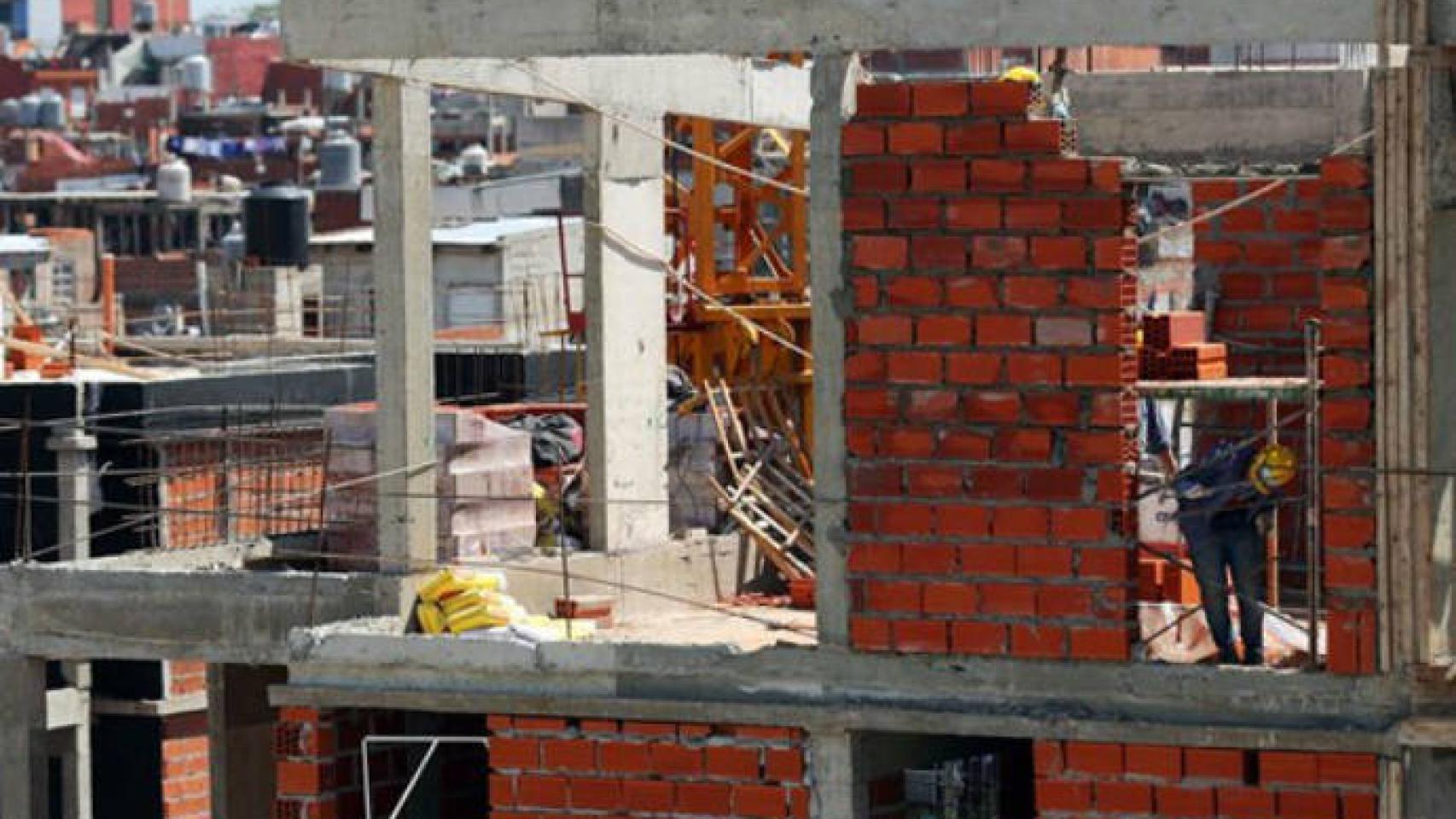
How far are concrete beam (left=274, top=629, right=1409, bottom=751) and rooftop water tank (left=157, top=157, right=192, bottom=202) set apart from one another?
53.0 m

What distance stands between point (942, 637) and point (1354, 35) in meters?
2.55

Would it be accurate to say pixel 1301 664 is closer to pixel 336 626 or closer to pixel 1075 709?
pixel 1075 709

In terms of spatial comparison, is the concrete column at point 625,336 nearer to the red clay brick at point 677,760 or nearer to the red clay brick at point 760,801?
the red clay brick at point 677,760

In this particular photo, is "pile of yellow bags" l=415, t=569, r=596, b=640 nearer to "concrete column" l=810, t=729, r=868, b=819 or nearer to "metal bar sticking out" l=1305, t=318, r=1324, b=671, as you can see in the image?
"concrete column" l=810, t=729, r=868, b=819

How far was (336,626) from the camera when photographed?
44.8 feet

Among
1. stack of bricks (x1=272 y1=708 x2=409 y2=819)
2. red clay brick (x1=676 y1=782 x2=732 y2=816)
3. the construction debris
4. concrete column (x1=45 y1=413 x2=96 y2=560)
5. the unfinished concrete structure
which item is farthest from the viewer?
concrete column (x1=45 y1=413 x2=96 y2=560)

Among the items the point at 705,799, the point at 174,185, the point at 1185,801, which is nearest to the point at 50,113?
the point at 174,185

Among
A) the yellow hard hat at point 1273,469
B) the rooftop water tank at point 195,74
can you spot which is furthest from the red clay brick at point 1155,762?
the rooftop water tank at point 195,74

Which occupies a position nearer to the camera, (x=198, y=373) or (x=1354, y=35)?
(x=1354, y=35)

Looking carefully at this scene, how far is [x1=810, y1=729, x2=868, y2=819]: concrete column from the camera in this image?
497 inches

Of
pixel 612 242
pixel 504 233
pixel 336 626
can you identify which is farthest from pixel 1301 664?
pixel 504 233

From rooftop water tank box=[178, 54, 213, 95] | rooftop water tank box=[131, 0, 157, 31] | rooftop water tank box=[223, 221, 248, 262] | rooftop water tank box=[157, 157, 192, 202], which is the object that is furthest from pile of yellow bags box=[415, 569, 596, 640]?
rooftop water tank box=[131, 0, 157, 31]

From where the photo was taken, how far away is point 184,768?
22016 mm

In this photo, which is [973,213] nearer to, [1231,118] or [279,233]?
[1231,118]
